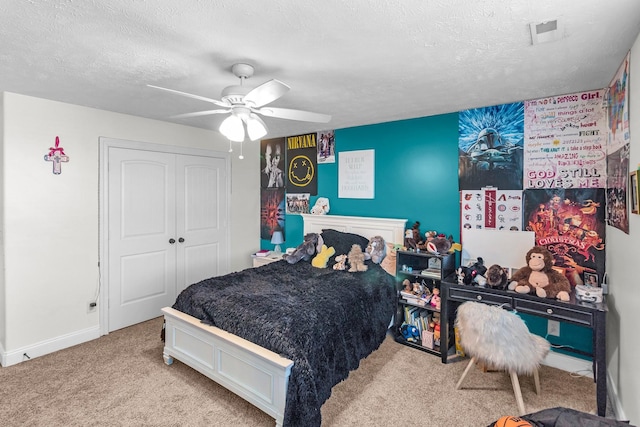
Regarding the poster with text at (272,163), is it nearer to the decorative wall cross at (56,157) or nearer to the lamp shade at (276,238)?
the lamp shade at (276,238)

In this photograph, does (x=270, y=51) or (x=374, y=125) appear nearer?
(x=270, y=51)

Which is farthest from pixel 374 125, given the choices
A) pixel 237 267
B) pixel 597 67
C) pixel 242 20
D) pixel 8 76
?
pixel 8 76

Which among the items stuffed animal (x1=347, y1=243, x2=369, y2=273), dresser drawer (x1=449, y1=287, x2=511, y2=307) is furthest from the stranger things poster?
stuffed animal (x1=347, y1=243, x2=369, y2=273)

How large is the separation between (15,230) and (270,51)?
273 centimetres

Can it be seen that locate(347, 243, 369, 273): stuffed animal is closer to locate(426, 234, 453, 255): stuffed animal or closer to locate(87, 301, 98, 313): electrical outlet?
locate(426, 234, 453, 255): stuffed animal

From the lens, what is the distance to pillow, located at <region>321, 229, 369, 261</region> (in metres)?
3.62

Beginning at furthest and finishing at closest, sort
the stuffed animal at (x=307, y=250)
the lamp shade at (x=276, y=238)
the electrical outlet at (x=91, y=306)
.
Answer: the lamp shade at (x=276, y=238)
the stuffed animal at (x=307, y=250)
the electrical outlet at (x=91, y=306)

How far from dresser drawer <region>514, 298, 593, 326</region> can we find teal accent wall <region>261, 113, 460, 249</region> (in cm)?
90

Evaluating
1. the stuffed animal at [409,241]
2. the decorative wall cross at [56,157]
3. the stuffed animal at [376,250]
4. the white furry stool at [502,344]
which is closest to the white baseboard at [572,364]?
the white furry stool at [502,344]

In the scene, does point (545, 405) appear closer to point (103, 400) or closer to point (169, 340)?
point (169, 340)

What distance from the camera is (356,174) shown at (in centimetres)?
392

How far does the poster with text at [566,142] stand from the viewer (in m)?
2.57

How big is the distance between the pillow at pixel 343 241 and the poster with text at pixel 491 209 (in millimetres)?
1057

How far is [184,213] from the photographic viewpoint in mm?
4066
